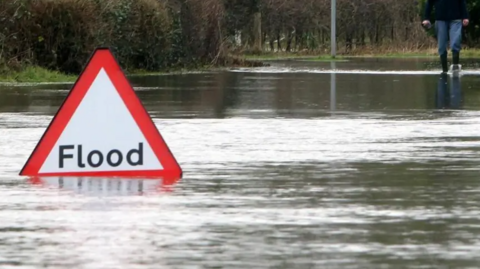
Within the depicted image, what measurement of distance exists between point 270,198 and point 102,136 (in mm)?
1693

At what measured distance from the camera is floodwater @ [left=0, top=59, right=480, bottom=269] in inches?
254

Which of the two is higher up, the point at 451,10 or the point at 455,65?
the point at 451,10

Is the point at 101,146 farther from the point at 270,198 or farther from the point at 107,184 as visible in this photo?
the point at 270,198

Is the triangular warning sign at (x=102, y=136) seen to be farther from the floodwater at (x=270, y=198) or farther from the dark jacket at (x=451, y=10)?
the dark jacket at (x=451, y=10)

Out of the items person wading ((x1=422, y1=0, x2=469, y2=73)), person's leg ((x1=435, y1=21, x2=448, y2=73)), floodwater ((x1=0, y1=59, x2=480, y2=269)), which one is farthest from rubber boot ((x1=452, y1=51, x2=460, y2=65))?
floodwater ((x1=0, y1=59, x2=480, y2=269))

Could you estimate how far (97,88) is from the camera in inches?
385

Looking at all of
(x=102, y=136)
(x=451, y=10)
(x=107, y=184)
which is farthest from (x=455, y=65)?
(x=107, y=184)

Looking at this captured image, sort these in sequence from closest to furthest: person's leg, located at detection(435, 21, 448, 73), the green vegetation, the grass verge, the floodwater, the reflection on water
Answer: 1. the floodwater
2. the reflection on water
3. the green vegetation
4. person's leg, located at detection(435, 21, 448, 73)
5. the grass verge

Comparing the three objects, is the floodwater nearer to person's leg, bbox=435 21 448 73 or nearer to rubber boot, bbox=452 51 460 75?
person's leg, bbox=435 21 448 73

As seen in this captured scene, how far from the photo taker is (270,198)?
8312 millimetres

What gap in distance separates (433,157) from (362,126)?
9.46 ft

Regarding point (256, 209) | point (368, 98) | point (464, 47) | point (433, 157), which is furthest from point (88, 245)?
point (464, 47)

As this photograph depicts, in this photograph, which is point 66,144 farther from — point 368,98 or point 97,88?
point 368,98

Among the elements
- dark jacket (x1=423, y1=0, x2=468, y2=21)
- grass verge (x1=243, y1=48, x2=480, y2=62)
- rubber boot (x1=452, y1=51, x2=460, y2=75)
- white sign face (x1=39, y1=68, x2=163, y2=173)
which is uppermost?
dark jacket (x1=423, y1=0, x2=468, y2=21)
